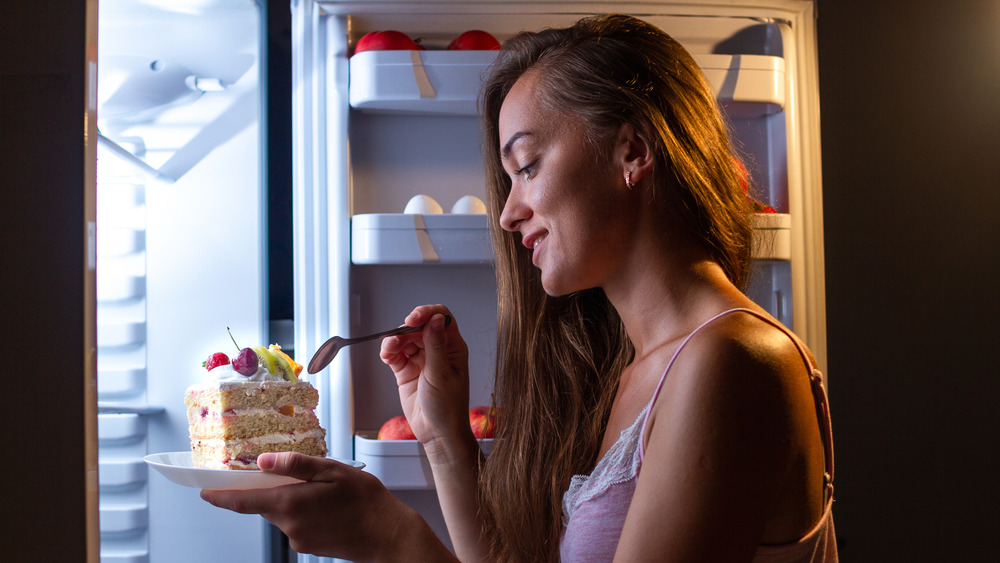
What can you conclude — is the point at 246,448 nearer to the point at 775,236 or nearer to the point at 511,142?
the point at 511,142

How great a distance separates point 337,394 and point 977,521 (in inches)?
46.4

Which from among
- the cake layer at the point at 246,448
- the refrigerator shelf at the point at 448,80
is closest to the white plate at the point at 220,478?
the cake layer at the point at 246,448

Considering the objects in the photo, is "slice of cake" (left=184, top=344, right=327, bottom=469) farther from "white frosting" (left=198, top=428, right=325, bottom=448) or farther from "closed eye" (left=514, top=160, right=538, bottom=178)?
"closed eye" (left=514, top=160, right=538, bottom=178)

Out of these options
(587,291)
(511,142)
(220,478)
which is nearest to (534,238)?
(511,142)

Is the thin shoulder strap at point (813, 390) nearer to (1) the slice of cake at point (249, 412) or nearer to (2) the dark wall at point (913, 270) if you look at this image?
(1) the slice of cake at point (249, 412)

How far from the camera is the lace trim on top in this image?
2.33 feet

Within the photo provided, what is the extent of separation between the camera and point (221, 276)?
1137mm

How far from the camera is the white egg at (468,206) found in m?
1.17

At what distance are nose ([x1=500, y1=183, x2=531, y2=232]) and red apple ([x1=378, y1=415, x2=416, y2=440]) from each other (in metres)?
0.42

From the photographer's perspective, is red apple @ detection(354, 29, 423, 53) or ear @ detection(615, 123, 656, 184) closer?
ear @ detection(615, 123, 656, 184)

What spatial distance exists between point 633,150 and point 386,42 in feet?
1.76

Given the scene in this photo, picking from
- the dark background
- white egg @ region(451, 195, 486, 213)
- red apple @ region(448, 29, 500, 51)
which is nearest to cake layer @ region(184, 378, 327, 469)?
white egg @ region(451, 195, 486, 213)
